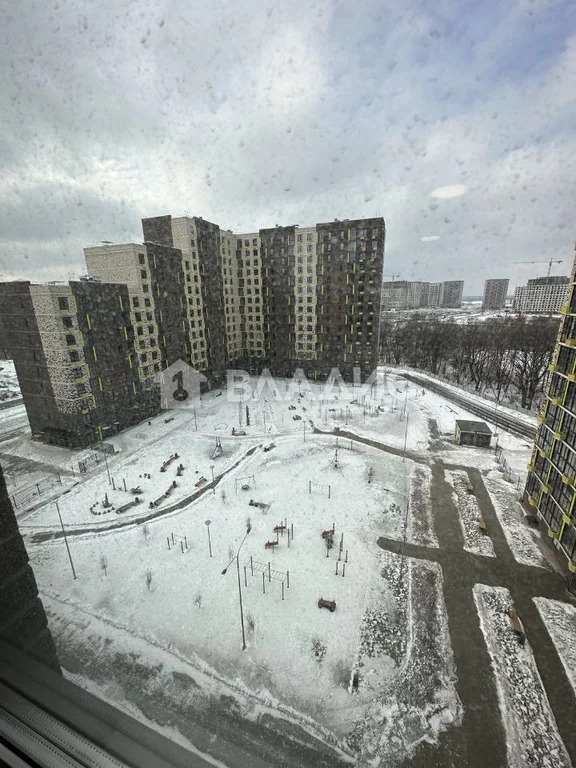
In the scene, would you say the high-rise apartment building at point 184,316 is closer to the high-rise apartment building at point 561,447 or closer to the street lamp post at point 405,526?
the street lamp post at point 405,526

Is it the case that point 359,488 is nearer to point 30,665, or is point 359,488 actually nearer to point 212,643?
point 212,643

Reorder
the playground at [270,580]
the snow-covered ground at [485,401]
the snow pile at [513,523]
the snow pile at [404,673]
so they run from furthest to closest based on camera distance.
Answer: the snow-covered ground at [485,401] → the snow pile at [513,523] → the playground at [270,580] → the snow pile at [404,673]

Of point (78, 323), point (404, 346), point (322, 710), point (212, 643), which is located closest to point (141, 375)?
point (78, 323)

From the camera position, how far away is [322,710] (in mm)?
7359

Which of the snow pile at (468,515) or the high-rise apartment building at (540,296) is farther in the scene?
the high-rise apartment building at (540,296)

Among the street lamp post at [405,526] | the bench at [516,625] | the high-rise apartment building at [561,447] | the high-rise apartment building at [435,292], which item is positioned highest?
the high-rise apartment building at [435,292]

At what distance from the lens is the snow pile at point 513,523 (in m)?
11.9

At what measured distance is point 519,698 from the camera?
769 cm

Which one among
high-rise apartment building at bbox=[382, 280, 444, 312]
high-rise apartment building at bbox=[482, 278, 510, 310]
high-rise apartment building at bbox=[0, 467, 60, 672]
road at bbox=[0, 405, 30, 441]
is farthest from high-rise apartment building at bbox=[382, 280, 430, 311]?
high-rise apartment building at bbox=[0, 467, 60, 672]

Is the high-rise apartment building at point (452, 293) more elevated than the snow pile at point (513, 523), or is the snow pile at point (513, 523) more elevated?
the high-rise apartment building at point (452, 293)

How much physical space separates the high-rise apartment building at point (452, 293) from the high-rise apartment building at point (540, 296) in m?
29.5

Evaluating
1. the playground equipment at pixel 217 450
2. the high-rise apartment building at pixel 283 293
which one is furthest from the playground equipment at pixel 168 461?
the high-rise apartment building at pixel 283 293

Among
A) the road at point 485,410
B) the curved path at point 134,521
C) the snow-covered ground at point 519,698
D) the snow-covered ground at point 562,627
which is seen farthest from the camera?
the road at point 485,410

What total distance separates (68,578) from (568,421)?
1666 cm
